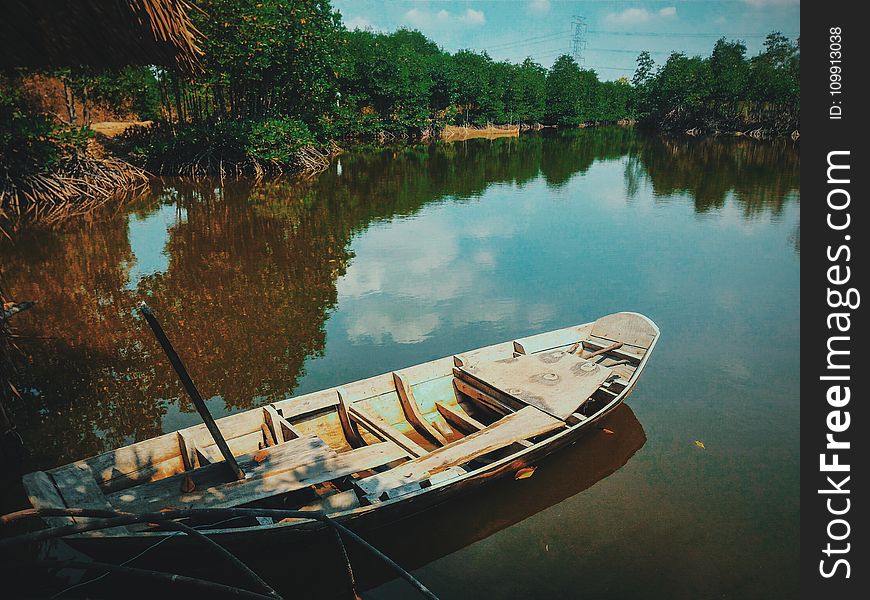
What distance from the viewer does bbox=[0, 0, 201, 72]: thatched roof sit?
5324 millimetres

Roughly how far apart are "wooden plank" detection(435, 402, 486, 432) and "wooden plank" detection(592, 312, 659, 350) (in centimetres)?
258

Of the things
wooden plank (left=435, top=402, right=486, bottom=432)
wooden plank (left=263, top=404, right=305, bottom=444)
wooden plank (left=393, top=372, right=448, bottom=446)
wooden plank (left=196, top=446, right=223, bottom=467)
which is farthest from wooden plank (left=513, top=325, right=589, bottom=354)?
wooden plank (left=196, top=446, right=223, bottom=467)

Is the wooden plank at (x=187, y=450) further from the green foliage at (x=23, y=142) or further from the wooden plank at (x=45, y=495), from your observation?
the green foliage at (x=23, y=142)

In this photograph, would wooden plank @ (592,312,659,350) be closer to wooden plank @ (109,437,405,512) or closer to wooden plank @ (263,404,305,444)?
wooden plank @ (109,437,405,512)

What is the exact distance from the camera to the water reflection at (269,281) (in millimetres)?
7707

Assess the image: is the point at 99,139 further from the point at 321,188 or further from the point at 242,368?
the point at 242,368

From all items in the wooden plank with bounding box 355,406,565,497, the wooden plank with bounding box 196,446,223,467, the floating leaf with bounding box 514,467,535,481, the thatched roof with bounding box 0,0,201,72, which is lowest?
the floating leaf with bounding box 514,467,535,481

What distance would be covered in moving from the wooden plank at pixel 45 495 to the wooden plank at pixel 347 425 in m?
2.73

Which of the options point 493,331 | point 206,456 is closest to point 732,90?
point 493,331

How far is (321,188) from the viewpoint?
2303 cm

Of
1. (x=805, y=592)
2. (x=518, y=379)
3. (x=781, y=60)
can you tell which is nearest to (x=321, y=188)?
(x=518, y=379)

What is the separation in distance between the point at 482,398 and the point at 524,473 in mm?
1200

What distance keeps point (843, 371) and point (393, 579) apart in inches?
182

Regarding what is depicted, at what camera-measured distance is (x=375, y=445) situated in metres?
5.75
